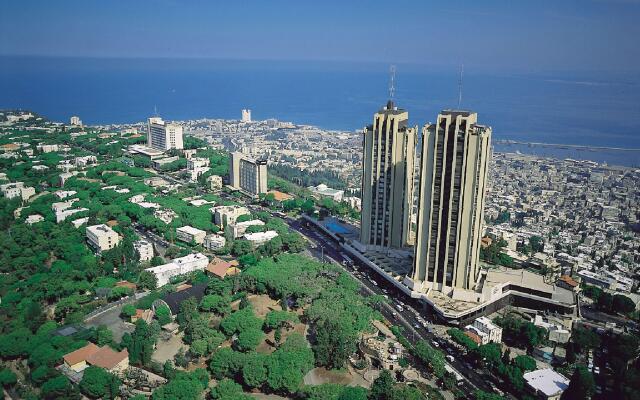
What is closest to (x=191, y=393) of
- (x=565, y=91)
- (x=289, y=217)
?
(x=289, y=217)

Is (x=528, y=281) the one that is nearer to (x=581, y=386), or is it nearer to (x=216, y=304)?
(x=581, y=386)

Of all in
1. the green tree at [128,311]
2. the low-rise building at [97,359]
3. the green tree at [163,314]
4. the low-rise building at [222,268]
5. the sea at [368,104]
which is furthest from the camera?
the sea at [368,104]

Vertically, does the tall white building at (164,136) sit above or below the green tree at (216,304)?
above

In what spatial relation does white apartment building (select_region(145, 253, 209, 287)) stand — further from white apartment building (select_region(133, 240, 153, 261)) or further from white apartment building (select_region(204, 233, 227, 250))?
white apartment building (select_region(133, 240, 153, 261))

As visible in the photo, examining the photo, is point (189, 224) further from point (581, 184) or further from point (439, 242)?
point (581, 184)

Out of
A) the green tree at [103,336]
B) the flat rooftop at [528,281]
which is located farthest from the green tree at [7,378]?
the flat rooftop at [528,281]

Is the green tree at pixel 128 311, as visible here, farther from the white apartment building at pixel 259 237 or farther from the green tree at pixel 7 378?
the white apartment building at pixel 259 237
